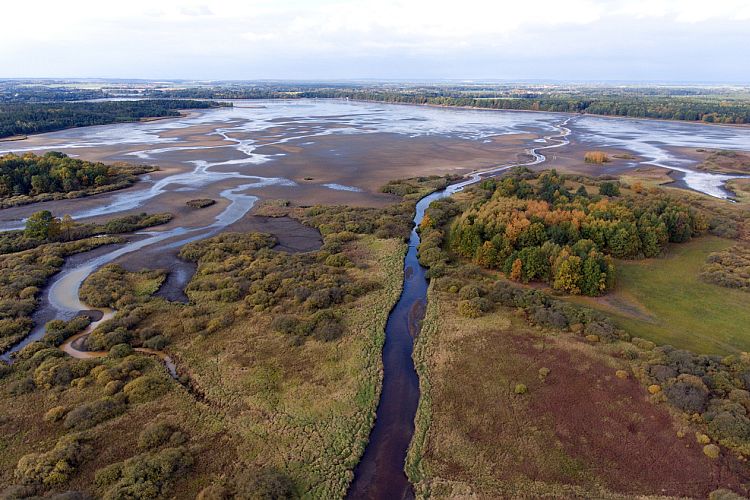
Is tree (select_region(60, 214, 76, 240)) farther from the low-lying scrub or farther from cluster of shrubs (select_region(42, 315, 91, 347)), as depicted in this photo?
cluster of shrubs (select_region(42, 315, 91, 347))

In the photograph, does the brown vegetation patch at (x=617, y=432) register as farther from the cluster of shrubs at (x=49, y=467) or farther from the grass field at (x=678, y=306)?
the cluster of shrubs at (x=49, y=467)

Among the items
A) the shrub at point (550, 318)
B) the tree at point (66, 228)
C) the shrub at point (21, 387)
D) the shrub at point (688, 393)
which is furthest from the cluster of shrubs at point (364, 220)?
the shrub at point (21, 387)

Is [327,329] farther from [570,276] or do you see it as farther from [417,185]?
[417,185]

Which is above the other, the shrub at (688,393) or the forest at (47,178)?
the forest at (47,178)

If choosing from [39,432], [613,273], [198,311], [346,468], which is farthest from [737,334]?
[39,432]

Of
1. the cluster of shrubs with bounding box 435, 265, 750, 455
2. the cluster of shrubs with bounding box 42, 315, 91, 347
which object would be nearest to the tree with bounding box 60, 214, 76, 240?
the cluster of shrubs with bounding box 42, 315, 91, 347

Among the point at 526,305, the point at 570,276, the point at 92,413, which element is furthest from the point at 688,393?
the point at 92,413
